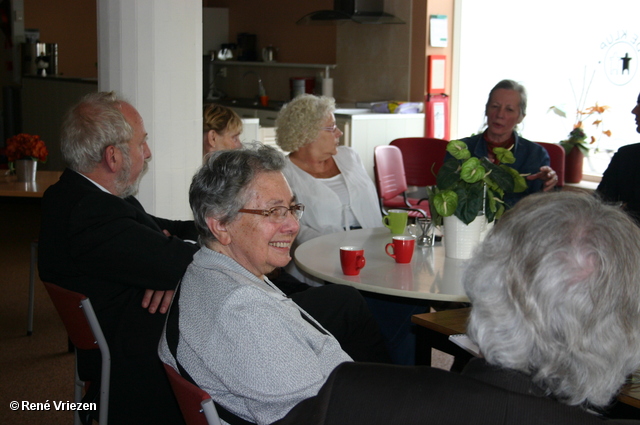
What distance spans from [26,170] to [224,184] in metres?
3.04

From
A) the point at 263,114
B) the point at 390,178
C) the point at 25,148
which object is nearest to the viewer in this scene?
the point at 25,148

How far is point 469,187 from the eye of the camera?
8.25 feet

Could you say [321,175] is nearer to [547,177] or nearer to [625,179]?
[547,177]

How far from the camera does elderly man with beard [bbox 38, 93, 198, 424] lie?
2.07 m

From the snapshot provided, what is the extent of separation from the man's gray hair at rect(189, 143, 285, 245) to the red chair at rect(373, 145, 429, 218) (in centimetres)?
329

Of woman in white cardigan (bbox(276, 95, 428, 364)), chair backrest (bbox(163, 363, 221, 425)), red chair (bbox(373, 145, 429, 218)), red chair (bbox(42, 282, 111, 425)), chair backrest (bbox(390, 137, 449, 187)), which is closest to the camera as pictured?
chair backrest (bbox(163, 363, 221, 425))

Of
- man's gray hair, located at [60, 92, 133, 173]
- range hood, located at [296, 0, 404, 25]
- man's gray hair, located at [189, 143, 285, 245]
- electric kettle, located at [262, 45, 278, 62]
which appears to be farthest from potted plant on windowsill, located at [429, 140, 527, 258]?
electric kettle, located at [262, 45, 278, 62]

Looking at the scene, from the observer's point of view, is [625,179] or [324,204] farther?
[324,204]

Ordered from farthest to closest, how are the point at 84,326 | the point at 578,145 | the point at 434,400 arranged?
the point at 578,145
the point at 84,326
the point at 434,400

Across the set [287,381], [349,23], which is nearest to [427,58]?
[349,23]

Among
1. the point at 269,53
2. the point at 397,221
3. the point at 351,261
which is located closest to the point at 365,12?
the point at 269,53

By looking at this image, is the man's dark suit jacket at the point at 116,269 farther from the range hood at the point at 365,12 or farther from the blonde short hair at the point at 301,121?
the range hood at the point at 365,12

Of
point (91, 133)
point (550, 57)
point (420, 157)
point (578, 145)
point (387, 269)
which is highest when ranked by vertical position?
point (550, 57)

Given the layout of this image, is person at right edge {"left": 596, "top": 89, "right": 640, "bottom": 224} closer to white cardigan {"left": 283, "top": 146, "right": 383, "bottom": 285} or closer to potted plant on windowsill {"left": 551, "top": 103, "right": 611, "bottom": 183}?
white cardigan {"left": 283, "top": 146, "right": 383, "bottom": 285}
